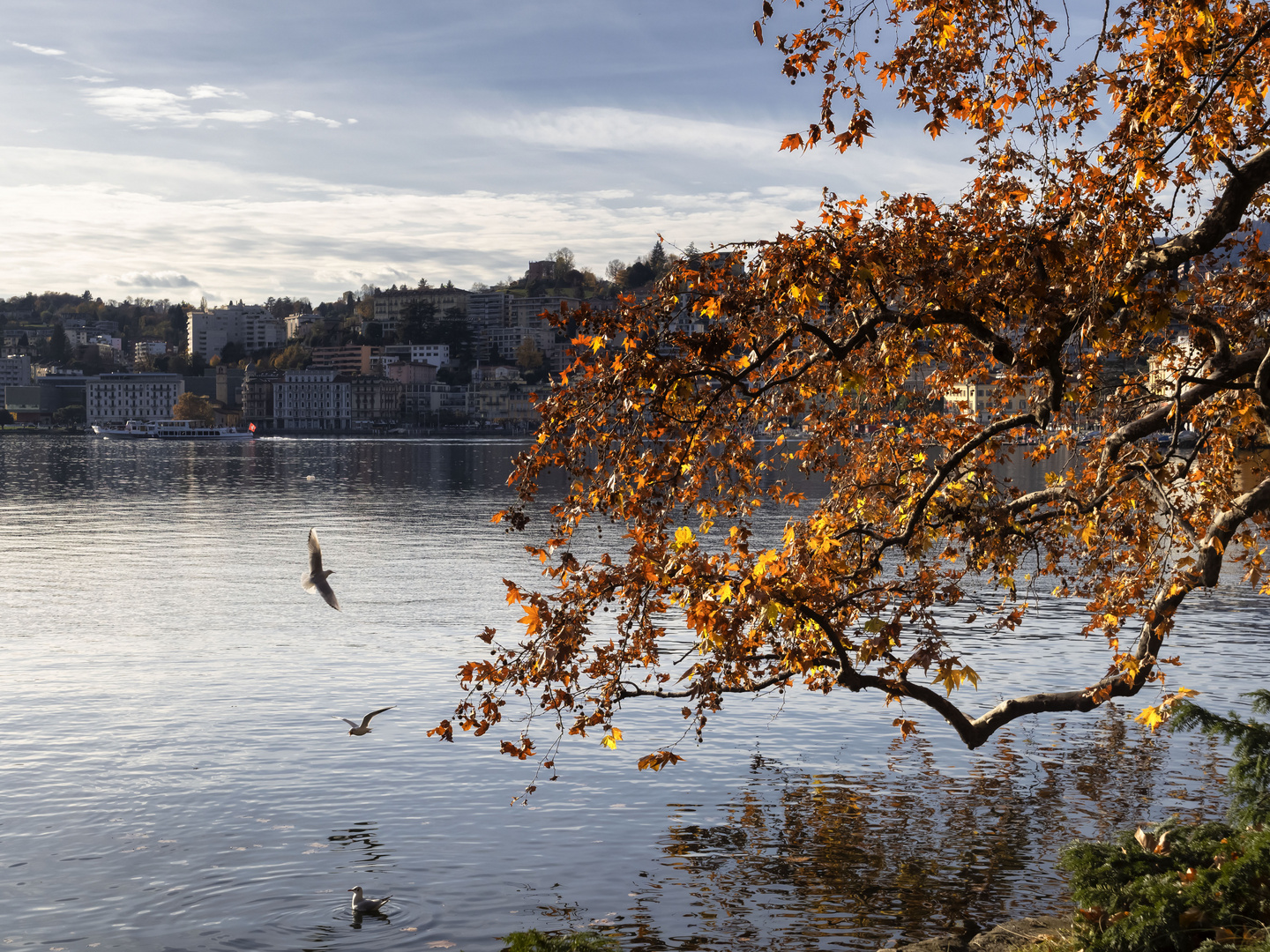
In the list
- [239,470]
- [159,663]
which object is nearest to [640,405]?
[159,663]

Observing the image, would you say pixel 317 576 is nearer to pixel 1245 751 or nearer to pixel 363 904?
pixel 363 904

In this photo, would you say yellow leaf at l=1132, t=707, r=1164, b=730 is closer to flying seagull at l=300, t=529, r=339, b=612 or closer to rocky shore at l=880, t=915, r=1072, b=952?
rocky shore at l=880, t=915, r=1072, b=952

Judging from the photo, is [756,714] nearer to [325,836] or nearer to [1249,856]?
[325,836]

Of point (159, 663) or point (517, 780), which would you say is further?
point (159, 663)

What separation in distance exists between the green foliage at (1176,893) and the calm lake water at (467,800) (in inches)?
146

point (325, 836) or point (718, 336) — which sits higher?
point (718, 336)

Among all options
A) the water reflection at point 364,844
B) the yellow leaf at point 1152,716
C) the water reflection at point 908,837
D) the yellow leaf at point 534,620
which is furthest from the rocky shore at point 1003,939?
the water reflection at point 364,844

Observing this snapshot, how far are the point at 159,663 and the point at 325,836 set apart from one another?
43.4 ft

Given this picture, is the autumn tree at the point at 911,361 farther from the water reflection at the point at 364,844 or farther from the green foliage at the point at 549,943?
the water reflection at the point at 364,844

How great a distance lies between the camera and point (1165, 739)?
66.9 ft

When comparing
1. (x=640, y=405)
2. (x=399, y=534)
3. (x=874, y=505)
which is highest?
(x=640, y=405)

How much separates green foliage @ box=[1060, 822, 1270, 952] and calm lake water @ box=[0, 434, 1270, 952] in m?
3.72

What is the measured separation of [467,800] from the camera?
16.9 m

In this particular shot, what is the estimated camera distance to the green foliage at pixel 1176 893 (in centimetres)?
740
